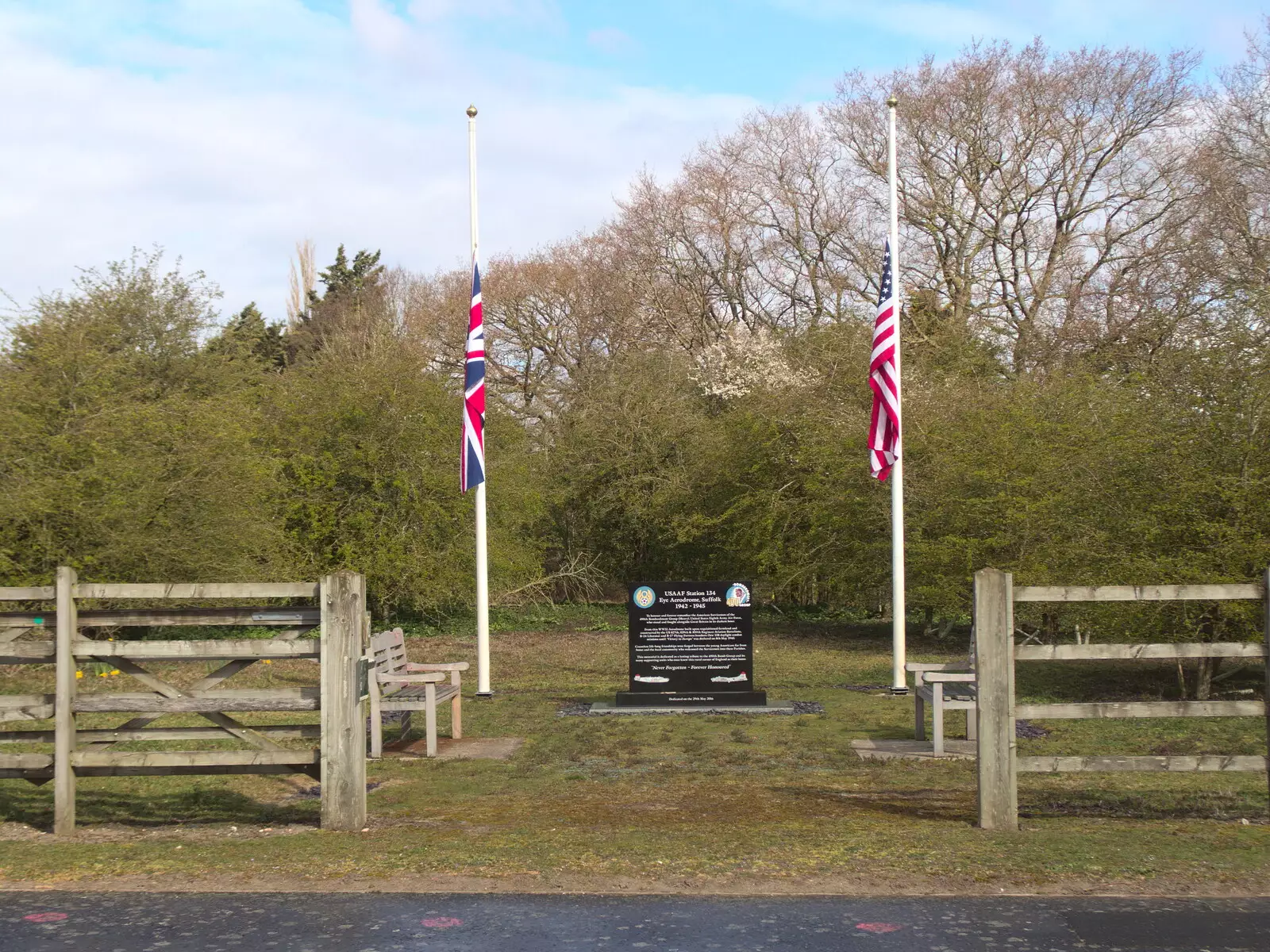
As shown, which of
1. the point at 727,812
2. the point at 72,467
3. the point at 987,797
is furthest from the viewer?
the point at 72,467

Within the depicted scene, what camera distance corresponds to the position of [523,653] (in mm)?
20703

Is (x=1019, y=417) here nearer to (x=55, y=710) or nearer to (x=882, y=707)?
(x=882, y=707)

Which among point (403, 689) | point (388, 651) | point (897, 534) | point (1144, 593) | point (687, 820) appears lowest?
point (687, 820)

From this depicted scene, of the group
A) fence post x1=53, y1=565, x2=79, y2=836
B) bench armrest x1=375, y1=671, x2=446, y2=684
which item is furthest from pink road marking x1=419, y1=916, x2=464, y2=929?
bench armrest x1=375, y1=671, x2=446, y2=684

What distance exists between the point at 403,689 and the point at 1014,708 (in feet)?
19.8

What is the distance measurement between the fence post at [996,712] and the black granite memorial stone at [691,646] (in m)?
6.02

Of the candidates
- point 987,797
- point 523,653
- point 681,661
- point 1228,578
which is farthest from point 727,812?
point 523,653

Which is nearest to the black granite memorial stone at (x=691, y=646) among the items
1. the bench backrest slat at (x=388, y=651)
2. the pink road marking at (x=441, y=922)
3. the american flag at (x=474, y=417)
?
the bench backrest slat at (x=388, y=651)

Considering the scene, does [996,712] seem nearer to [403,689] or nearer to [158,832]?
[158,832]

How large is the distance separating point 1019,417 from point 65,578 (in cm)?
1569

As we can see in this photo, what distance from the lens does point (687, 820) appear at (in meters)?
7.49

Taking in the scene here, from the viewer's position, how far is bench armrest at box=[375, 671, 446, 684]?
10796mm

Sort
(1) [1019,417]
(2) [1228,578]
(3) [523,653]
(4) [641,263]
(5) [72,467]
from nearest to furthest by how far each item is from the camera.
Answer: (2) [1228,578] → (5) [72,467] → (1) [1019,417] → (3) [523,653] → (4) [641,263]

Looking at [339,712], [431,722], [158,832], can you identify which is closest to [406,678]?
[431,722]
